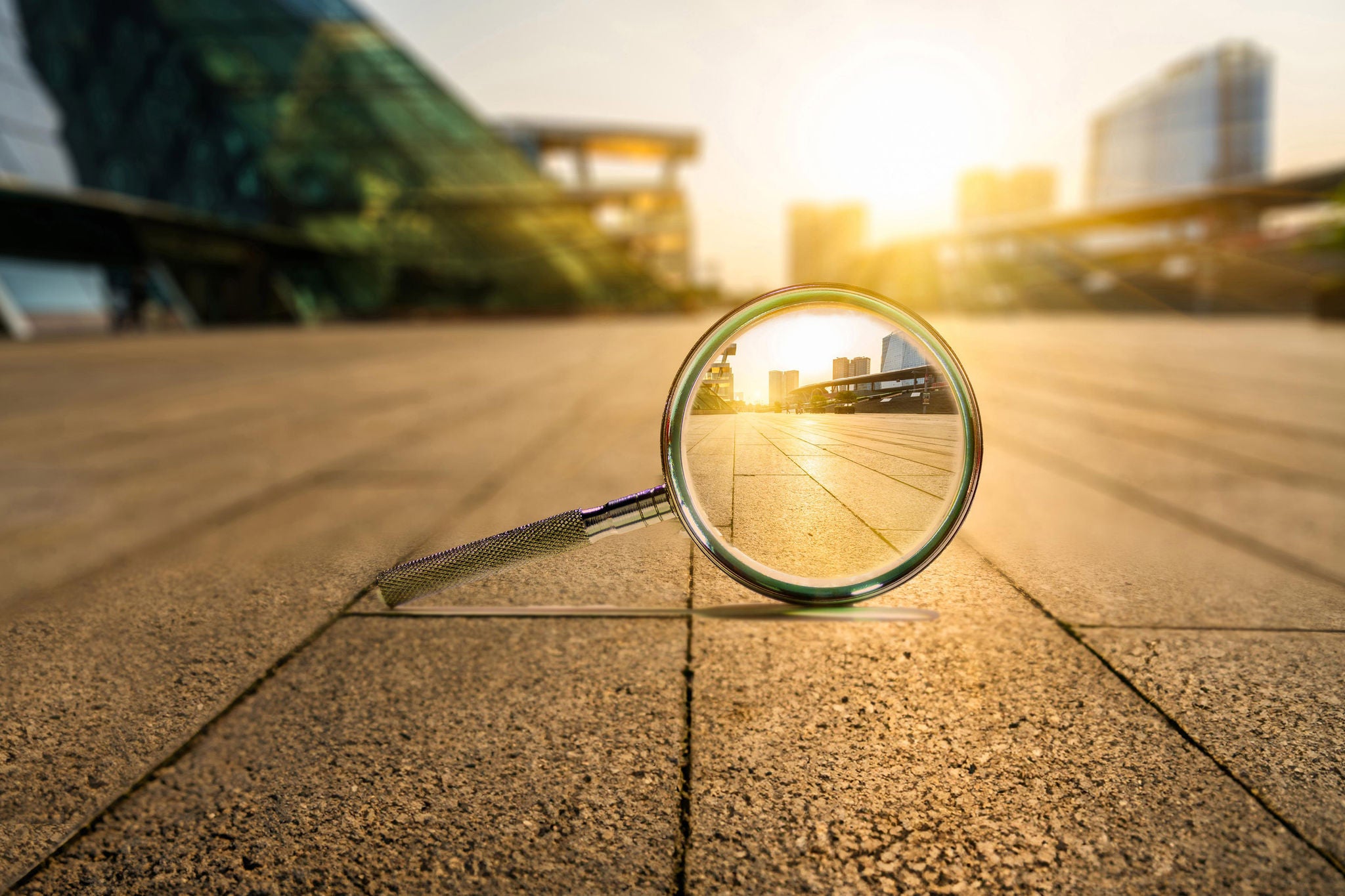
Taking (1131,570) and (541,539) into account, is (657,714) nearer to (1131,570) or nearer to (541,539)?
(541,539)

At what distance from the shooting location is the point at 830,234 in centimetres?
12662

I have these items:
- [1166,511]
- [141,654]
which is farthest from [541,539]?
[1166,511]

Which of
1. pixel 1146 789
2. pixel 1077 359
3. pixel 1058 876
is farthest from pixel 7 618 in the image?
pixel 1077 359

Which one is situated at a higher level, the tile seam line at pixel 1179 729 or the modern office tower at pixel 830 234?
the modern office tower at pixel 830 234

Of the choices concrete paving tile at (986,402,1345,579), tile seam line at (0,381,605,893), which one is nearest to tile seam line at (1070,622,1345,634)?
concrete paving tile at (986,402,1345,579)

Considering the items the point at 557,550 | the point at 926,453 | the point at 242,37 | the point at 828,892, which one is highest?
the point at 242,37

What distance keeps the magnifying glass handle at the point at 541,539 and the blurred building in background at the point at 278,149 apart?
35399 mm

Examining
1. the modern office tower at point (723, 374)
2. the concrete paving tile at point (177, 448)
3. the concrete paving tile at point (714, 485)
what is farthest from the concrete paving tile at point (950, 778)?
the concrete paving tile at point (177, 448)

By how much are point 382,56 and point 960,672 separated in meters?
47.2

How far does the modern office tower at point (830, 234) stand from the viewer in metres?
106

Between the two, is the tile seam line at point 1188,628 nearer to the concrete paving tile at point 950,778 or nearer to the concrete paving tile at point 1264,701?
the concrete paving tile at point 1264,701

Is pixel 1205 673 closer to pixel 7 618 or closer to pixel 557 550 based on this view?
pixel 557 550

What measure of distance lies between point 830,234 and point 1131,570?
429 feet

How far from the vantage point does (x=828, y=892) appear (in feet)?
4.27
